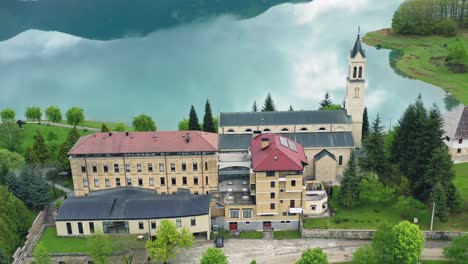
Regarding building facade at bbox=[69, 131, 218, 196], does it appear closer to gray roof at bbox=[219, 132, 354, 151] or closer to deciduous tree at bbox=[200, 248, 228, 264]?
gray roof at bbox=[219, 132, 354, 151]

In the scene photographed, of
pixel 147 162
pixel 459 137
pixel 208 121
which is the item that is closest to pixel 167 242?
pixel 147 162

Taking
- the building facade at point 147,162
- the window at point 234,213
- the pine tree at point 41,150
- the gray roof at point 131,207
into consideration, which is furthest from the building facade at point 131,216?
the pine tree at point 41,150

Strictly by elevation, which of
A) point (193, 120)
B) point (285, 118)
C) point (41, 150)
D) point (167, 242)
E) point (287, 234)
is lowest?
point (287, 234)

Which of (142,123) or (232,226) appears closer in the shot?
(232,226)

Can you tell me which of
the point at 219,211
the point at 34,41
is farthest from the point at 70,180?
the point at 34,41

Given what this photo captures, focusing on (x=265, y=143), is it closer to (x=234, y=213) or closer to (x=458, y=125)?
(x=234, y=213)
